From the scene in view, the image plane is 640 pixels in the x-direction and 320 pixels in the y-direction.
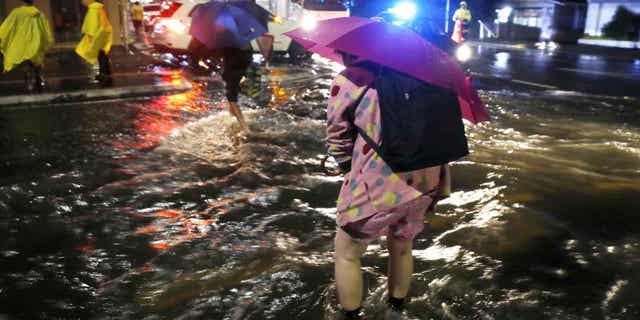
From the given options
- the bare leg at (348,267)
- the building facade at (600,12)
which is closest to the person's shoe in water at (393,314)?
the bare leg at (348,267)

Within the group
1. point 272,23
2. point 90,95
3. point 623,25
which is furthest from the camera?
point 623,25

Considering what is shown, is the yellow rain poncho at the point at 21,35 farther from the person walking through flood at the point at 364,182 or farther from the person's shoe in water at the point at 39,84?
the person walking through flood at the point at 364,182

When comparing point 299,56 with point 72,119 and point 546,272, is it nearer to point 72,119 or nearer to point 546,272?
point 72,119

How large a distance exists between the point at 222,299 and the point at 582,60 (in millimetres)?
20842

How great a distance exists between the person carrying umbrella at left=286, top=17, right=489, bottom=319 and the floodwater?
2.73 ft

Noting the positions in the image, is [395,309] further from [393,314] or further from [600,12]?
[600,12]

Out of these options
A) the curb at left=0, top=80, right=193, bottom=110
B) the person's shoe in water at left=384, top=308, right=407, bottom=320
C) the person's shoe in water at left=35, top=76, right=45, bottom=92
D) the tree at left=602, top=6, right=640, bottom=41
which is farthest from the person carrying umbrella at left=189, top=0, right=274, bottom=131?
the tree at left=602, top=6, right=640, bottom=41

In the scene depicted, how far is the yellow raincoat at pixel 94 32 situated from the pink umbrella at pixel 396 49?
904 centimetres

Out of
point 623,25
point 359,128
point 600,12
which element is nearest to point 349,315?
point 359,128

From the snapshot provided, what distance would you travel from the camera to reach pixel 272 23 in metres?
15.2

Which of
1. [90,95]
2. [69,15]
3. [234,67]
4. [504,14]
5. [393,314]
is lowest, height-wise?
[393,314]

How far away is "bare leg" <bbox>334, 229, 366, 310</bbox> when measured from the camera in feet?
9.14

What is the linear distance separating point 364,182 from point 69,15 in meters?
28.2

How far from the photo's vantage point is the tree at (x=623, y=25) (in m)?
31.2
